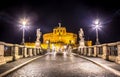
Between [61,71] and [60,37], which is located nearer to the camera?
[61,71]

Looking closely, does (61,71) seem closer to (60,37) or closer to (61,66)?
(61,66)

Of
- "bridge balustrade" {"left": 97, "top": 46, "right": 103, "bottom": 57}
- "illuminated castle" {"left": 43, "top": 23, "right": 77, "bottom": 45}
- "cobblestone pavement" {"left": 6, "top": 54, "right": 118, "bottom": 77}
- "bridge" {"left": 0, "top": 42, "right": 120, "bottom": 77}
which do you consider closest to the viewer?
"cobblestone pavement" {"left": 6, "top": 54, "right": 118, "bottom": 77}

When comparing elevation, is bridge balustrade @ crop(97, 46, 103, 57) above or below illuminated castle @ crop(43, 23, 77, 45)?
below

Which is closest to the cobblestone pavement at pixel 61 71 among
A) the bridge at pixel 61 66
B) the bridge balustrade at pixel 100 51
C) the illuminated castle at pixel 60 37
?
the bridge at pixel 61 66

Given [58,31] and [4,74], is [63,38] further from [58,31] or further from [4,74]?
[4,74]

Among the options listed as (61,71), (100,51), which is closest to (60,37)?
(100,51)

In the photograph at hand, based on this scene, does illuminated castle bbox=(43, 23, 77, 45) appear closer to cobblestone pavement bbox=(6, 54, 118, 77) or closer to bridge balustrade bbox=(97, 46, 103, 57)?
bridge balustrade bbox=(97, 46, 103, 57)

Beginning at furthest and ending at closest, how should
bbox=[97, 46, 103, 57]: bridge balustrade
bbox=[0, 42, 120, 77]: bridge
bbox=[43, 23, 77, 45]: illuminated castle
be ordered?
bbox=[43, 23, 77, 45]: illuminated castle, bbox=[97, 46, 103, 57]: bridge balustrade, bbox=[0, 42, 120, 77]: bridge

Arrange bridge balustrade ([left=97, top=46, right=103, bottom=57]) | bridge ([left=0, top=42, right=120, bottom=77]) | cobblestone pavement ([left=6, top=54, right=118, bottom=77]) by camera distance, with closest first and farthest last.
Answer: cobblestone pavement ([left=6, top=54, right=118, bottom=77]) → bridge ([left=0, top=42, right=120, bottom=77]) → bridge balustrade ([left=97, top=46, right=103, bottom=57])

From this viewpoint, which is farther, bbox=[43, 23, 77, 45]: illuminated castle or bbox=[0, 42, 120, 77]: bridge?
bbox=[43, 23, 77, 45]: illuminated castle

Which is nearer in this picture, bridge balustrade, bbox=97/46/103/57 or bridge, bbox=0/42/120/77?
bridge, bbox=0/42/120/77

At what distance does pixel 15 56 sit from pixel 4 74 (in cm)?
1068

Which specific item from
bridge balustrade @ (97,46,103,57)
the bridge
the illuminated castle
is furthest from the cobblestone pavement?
the illuminated castle

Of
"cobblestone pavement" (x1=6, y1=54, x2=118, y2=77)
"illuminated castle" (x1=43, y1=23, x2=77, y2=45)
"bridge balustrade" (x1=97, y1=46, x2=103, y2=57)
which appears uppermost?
"illuminated castle" (x1=43, y1=23, x2=77, y2=45)
